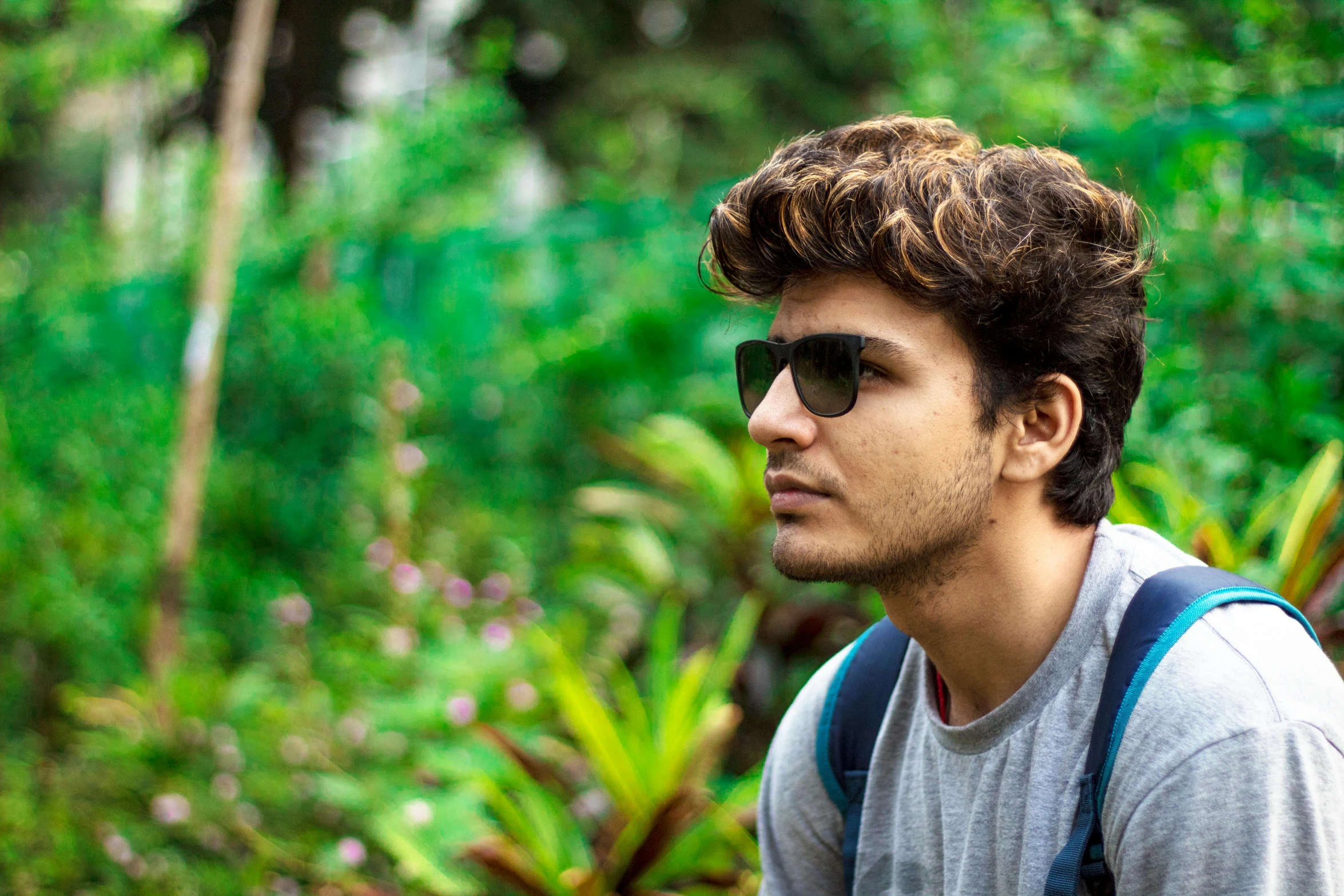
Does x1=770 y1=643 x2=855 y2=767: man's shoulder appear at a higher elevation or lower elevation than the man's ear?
lower

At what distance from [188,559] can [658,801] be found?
117 inches

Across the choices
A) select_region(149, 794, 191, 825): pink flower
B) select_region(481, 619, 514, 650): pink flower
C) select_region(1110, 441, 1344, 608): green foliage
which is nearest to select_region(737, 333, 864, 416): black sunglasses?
select_region(1110, 441, 1344, 608): green foliage

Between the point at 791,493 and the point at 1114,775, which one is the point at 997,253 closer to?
the point at 791,493

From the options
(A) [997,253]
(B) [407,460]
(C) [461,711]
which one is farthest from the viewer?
(B) [407,460]

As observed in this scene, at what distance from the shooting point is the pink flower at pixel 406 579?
4.53 m

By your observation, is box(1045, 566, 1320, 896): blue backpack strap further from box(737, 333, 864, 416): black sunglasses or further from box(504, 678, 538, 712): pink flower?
box(504, 678, 538, 712): pink flower

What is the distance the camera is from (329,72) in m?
13.0

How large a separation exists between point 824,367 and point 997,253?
0.31m

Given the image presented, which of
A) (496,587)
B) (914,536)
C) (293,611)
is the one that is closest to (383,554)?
(293,611)

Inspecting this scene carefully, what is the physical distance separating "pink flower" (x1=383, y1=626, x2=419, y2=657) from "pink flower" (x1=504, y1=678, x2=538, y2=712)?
57cm

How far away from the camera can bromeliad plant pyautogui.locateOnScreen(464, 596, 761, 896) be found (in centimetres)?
307

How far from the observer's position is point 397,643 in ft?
14.2

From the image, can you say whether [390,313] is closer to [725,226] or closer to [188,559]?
[188,559]

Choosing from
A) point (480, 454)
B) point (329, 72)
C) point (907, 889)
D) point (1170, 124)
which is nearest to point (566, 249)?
point (480, 454)
